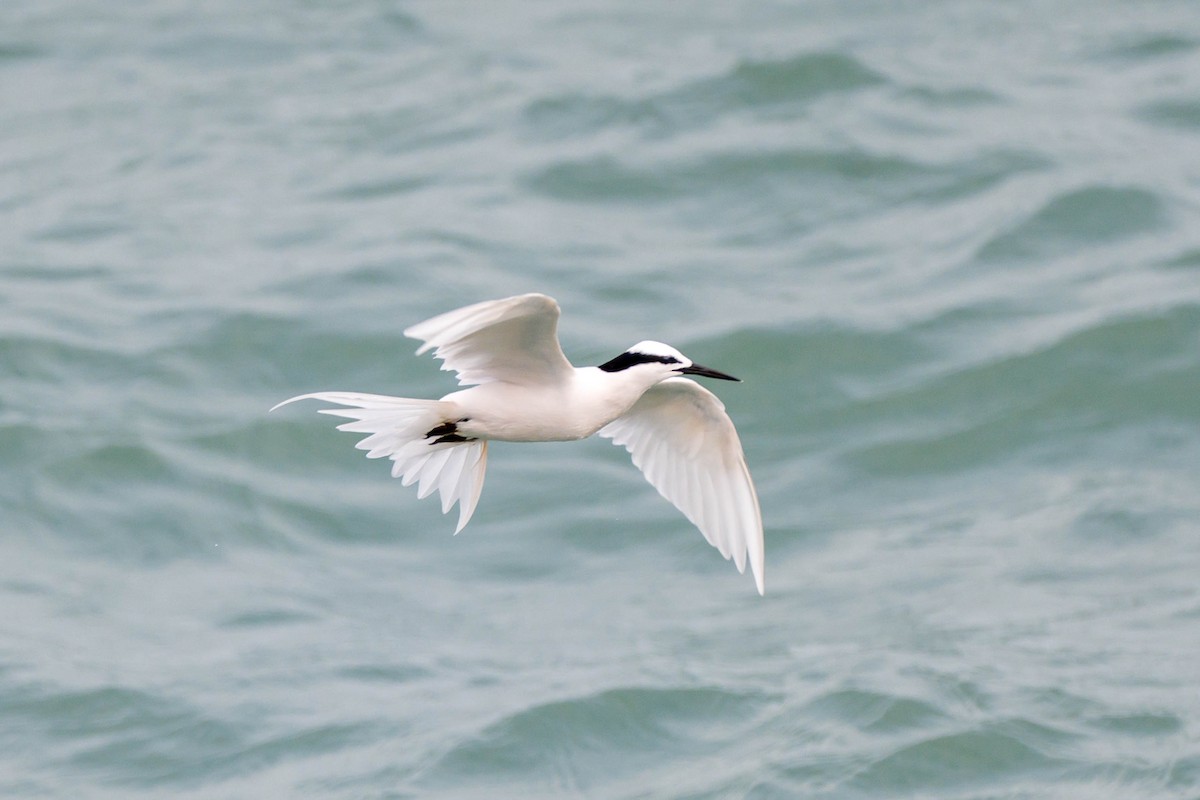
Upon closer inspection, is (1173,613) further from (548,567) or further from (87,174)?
(87,174)

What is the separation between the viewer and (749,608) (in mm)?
14617

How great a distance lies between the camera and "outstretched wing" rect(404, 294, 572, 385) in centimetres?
765

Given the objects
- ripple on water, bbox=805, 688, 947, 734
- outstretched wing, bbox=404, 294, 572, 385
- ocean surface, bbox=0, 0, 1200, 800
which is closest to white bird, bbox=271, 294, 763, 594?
outstretched wing, bbox=404, 294, 572, 385

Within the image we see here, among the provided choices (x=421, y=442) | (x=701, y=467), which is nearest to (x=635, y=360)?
(x=421, y=442)

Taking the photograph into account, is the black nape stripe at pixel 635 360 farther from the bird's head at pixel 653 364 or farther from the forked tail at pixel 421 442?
the forked tail at pixel 421 442

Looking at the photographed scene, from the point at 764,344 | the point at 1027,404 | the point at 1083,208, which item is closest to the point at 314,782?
the point at 764,344

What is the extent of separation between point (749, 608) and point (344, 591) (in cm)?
321

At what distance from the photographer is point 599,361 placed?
Answer: 1614 centimetres

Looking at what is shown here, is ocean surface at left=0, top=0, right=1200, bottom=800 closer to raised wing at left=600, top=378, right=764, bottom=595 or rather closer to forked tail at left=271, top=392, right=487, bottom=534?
raised wing at left=600, top=378, right=764, bottom=595


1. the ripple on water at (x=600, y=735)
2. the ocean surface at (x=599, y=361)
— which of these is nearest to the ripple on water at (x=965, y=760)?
the ocean surface at (x=599, y=361)

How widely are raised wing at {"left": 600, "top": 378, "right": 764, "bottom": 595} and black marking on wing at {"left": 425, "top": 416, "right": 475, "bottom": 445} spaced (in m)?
1.52

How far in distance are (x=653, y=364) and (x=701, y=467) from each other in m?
1.59

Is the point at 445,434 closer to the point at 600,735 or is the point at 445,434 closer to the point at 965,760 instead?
the point at 600,735

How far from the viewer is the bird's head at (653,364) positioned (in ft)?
28.9
